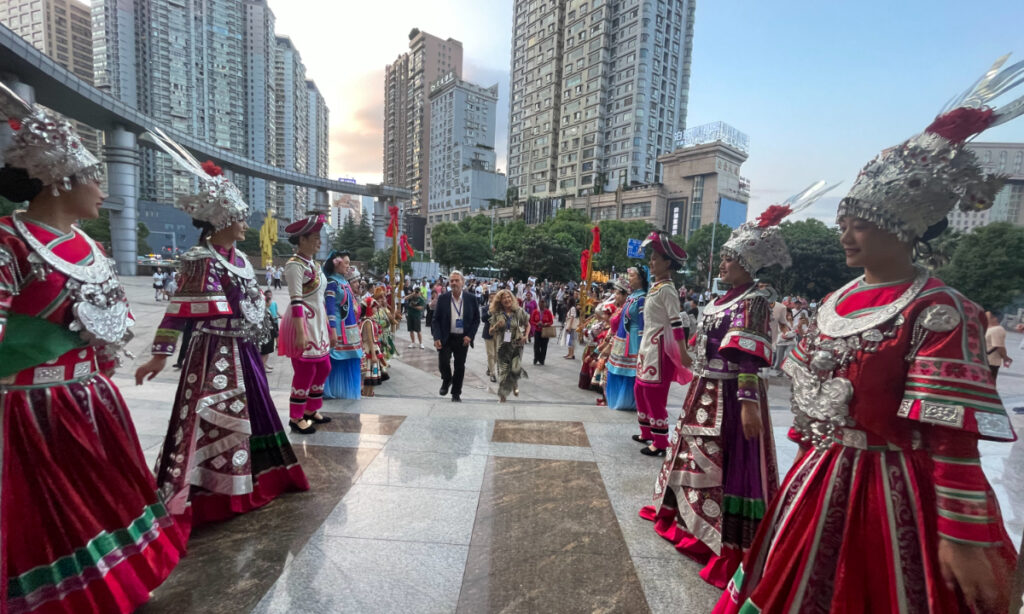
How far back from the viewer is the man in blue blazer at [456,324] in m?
6.49

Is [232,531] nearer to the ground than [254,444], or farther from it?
nearer to the ground

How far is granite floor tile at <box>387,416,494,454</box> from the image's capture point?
13.5ft

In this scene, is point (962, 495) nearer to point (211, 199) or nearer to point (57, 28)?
point (211, 199)

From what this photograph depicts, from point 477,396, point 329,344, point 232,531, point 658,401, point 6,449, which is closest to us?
point 6,449

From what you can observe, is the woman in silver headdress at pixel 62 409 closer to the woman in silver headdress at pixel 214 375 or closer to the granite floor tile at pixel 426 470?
the woman in silver headdress at pixel 214 375

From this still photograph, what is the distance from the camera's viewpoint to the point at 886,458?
4.97 ft

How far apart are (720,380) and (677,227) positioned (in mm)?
61890

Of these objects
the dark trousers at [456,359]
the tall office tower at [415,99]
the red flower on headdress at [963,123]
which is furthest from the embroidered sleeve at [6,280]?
the tall office tower at [415,99]

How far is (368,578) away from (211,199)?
8.19ft

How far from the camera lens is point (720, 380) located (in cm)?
275

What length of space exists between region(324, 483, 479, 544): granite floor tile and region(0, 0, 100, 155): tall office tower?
1421cm

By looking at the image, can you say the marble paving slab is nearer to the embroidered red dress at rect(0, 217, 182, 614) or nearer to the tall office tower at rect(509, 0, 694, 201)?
the embroidered red dress at rect(0, 217, 182, 614)


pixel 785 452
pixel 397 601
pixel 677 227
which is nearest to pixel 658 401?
pixel 785 452

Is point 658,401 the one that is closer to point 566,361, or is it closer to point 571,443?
point 571,443
